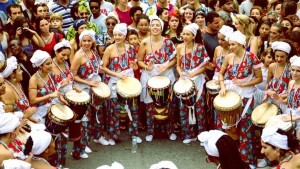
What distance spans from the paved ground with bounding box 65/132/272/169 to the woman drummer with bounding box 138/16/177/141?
1.91ft

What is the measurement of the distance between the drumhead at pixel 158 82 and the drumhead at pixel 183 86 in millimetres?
139

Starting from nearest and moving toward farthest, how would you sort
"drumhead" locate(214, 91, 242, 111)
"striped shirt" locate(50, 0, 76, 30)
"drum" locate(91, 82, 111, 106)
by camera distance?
"drumhead" locate(214, 91, 242, 111) < "drum" locate(91, 82, 111, 106) < "striped shirt" locate(50, 0, 76, 30)

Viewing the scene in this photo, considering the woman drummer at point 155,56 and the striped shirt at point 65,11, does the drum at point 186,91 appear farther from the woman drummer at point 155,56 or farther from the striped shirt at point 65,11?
the striped shirt at point 65,11

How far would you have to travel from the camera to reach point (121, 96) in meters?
7.88

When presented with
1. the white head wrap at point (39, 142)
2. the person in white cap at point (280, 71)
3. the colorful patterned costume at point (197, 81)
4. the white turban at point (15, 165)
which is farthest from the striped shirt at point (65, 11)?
the white turban at point (15, 165)

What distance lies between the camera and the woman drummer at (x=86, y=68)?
7734 millimetres

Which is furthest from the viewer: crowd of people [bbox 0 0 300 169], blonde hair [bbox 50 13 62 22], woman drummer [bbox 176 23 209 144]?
blonde hair [bbox 50 13 62 22]

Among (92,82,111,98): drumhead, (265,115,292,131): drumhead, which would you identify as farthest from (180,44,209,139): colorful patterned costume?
(265,115,292,131): drumhead

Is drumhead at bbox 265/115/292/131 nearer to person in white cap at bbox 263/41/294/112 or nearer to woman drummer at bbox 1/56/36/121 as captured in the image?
person in white cap at bbox 263/41/294/112

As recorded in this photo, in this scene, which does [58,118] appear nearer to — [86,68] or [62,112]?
[62,112]

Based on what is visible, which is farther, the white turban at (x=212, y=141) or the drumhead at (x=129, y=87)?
the drumhead at (x=129, y=87)

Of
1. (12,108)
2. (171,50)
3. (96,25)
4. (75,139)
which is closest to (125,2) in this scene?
(96,25)

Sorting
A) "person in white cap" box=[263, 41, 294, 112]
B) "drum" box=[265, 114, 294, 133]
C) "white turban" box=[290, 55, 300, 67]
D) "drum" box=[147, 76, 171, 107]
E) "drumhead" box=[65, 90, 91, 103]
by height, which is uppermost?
"white turban" box=[290, 55, 300, 67]

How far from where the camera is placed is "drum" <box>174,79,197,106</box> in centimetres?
779
